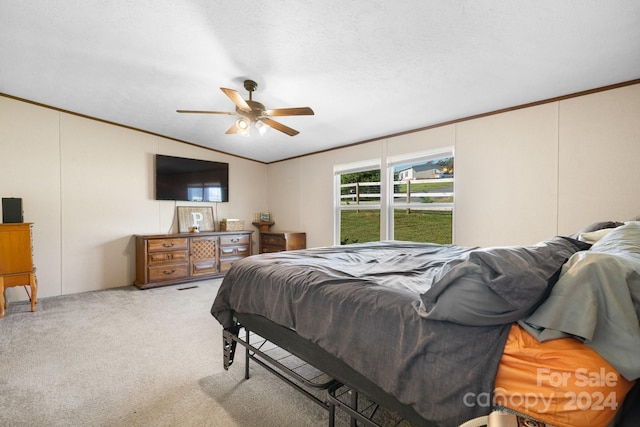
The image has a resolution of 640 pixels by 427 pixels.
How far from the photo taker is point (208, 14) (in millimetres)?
1998

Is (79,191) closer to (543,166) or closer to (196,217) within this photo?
(196,217)

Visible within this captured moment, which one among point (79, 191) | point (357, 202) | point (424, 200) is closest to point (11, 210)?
point (79, 191)

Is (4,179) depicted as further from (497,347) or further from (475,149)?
(475,149)

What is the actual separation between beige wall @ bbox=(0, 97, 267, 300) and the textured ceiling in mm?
539

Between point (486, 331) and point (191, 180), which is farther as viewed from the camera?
point (191, 180)

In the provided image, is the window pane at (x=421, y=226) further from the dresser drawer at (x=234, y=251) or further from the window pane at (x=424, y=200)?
the dresser drawer at (x=234, y=251)

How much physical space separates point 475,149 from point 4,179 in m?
5.90

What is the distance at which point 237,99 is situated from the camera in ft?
8.20

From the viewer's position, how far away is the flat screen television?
15.7ft

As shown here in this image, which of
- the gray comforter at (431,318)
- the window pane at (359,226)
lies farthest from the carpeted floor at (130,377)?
the window pane at (359,226)

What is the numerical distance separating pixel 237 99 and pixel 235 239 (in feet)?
10.6

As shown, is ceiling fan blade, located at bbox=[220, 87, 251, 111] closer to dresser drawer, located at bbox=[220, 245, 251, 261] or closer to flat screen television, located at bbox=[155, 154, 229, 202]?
flat screen television, located at bbox=[155, 154, 229, 202]

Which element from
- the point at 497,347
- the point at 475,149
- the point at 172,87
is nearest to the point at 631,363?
the point at 497,347

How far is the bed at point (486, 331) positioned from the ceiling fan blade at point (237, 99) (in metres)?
1.84
